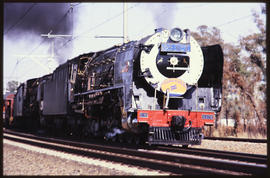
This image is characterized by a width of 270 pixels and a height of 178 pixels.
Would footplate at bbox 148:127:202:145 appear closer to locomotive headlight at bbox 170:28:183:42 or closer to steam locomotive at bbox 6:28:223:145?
steam locomotive at bbox 6:28:223:145

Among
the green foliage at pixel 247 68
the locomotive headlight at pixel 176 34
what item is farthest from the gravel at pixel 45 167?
the green foliage at pixel 247 68

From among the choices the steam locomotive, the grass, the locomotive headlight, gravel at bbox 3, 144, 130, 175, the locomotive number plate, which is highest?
the locomotive headlight

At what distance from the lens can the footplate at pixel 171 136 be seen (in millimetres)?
11032

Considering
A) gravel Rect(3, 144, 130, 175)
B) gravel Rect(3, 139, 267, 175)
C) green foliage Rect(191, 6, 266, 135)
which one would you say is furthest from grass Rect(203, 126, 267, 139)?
gravel Rect(3, 144, 130, 175)

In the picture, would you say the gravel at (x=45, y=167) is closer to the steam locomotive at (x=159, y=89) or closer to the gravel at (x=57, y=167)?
the gravel at (x=57, y=167)

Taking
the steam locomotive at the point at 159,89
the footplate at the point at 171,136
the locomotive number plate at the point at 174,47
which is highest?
the locomotive number plate at the point at 174,47

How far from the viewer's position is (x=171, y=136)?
11273 millimetres

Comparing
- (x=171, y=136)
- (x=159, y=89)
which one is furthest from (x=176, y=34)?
(x=171, y=136)

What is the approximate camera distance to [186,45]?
11.6 metres

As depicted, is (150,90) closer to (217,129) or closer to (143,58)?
(143,58)

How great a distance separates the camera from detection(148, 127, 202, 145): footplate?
1103 centimetres

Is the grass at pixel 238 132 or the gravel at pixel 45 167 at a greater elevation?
the gravel at pixel 45 167

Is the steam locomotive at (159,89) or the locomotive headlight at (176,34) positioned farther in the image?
the locomotive headlight at (176,34)

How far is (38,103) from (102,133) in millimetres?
10020
